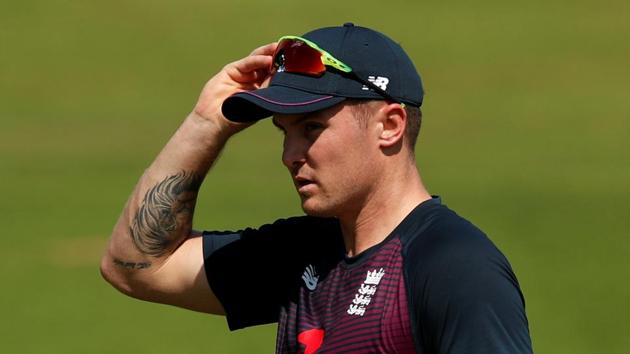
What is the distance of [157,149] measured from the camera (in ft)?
71.4

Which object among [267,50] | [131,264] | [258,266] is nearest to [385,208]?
[258,266]

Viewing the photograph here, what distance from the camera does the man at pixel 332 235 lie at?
4.87 metres

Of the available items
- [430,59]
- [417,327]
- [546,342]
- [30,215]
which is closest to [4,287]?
[30,215]

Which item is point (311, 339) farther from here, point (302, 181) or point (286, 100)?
point (286, 100)

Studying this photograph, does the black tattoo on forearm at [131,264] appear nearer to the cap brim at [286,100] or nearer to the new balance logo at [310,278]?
the new balance logo at [310,278]

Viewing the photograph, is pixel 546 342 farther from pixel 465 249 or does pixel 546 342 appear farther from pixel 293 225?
pixel 465 249

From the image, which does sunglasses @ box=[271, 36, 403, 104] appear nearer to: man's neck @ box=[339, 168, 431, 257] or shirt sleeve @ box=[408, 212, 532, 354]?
man's neck @ box=[339, 168, 431, 257]

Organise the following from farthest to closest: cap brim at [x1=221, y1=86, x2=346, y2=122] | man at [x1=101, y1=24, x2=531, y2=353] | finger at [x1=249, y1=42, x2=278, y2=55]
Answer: finger at [x1=249, y1=42, x2=278, y2=55], cap brim at [x1=221, y1=86, x2=346, y2=122], man at [x1=101, y1=24, x2=531, y2=353]

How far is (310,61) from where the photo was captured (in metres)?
5.41

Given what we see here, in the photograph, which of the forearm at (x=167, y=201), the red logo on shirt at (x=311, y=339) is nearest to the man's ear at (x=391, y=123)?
the red logo on shirt at (x=311, y=339)

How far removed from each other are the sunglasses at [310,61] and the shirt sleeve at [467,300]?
684 millimetres

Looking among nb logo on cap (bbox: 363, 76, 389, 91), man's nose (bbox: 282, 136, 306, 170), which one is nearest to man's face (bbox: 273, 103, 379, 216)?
man's nose (bbox: 282, 136, 306, 170)

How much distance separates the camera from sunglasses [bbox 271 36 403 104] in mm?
5367

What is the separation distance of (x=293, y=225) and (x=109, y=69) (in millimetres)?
21709
